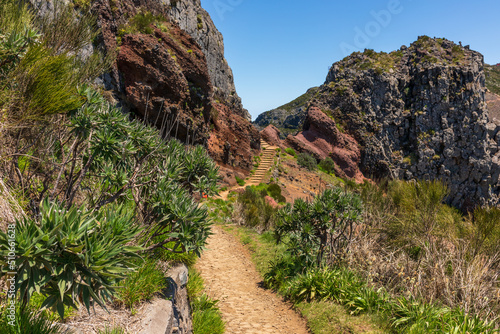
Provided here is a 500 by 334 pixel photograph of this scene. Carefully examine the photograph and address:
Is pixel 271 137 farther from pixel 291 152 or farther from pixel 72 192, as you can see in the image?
pixel 72 192

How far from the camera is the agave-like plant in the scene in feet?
4.93

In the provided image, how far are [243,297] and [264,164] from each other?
18818 millimetres

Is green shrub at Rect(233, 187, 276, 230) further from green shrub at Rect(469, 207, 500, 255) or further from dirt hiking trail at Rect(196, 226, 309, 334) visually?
green shrub at Rect(469, 207, 500, 255)

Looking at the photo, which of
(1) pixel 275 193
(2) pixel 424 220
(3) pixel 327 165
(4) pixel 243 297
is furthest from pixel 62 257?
(3) pixel 327 165

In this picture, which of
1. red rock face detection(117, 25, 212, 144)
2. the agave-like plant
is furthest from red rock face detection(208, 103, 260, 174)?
the agave-like plant

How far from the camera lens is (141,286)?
3.26 meters

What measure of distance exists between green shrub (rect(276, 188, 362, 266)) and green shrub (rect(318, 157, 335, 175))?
24009 millimetres

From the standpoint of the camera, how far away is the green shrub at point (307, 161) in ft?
90.9

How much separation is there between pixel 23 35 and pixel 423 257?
6799 millimetres

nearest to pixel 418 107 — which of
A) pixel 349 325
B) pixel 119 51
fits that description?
pixel 119 51

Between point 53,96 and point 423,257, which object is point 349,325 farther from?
point 53,96

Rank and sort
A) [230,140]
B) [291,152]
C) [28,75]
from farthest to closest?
[291,152], [230,140], [28,75]

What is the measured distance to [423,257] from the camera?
493 centimetres

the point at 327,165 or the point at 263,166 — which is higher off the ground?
the point at 327,165
